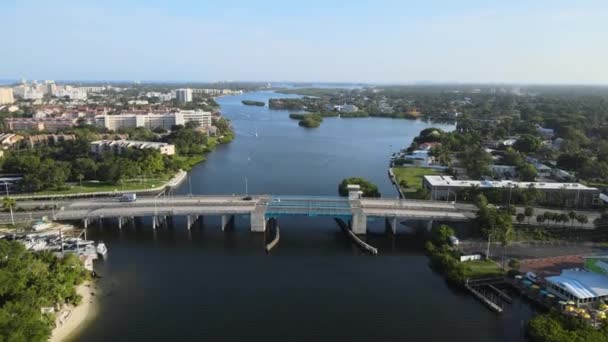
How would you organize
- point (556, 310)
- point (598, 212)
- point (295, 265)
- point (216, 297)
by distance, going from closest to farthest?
1. point (556, 310)
2. point (216, 297)
3. point (295, 265)
4. point (598, 212)

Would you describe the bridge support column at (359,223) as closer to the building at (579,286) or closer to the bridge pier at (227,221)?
the bridge pier at (227,221)

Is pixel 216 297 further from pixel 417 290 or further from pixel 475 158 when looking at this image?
pixel 475 158

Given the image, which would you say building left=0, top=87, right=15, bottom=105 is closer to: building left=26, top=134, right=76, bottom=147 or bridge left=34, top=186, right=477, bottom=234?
building left=26, top=134, right=76, bottom=147

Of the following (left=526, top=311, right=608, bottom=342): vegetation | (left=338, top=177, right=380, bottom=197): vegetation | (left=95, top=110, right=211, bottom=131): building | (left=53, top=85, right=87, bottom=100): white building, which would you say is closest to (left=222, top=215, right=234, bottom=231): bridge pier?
(left=338, top=177, right=380, bottom=197): vegetation

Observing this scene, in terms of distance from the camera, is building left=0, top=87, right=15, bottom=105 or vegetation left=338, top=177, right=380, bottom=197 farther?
building left=0, top=87, right=15, bottom=105

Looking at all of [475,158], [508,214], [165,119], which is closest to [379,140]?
[475,158]

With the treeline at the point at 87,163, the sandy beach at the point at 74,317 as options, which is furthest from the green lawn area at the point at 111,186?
the sandy beach at the point at 74,317
